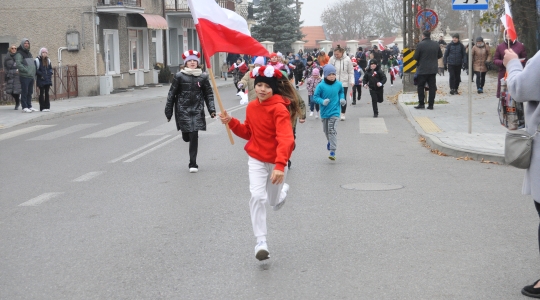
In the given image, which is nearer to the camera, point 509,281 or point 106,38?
point 509,281

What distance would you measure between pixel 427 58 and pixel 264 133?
14.8 m

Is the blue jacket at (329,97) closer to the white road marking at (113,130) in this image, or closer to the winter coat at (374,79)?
the white road marking at (113,130)

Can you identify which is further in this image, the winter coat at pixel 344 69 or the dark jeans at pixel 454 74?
the dark jeans at pixel 454 74

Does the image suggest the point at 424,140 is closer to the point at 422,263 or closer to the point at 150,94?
the point at 422,263

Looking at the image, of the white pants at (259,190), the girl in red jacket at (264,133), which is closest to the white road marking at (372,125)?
the white pants at (259,190)

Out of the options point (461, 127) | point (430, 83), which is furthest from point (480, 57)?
Result: point (461, 127)

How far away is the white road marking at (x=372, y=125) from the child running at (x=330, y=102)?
4171 millimetres

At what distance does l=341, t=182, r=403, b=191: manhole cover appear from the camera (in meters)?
9.98

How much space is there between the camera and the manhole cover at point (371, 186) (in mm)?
9977

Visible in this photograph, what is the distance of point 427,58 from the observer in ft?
68.0

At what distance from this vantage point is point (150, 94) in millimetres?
34844

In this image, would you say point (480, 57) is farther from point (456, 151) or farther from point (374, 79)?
point (456, 151)

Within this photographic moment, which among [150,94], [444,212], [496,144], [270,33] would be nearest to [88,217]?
[444,212]

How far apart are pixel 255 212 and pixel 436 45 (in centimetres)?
1545
